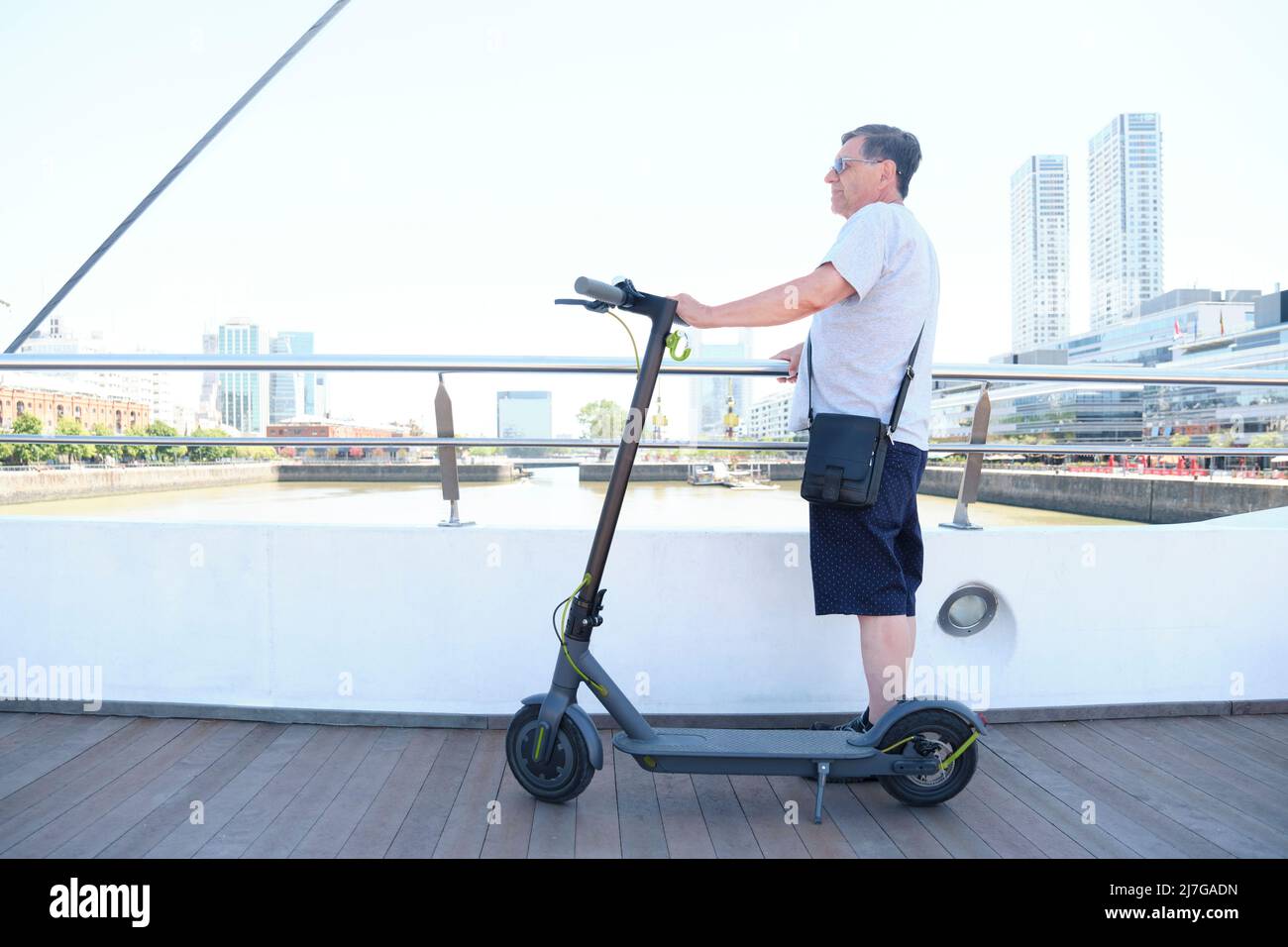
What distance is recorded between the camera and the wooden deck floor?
5.50 ft

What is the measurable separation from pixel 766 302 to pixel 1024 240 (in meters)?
163

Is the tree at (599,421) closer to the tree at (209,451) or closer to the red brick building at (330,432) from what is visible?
the red brick building at (330,432)

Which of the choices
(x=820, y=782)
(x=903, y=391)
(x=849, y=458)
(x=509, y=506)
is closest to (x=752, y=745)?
(x=820, y=782)

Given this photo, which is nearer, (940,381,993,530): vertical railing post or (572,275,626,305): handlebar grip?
(572,275,626,305): handlebar grip

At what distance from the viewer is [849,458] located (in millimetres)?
1741

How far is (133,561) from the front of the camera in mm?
2512

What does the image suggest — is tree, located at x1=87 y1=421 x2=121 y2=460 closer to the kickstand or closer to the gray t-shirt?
the gray t-shirt

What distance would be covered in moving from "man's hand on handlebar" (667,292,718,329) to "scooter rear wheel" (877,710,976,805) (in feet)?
3.27

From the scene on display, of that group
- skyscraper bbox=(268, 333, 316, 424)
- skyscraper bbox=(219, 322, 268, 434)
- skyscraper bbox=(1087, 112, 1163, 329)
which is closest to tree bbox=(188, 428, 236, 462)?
skyscraper bbox=(219, 322, 268, 434)

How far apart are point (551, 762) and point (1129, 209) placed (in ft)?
523

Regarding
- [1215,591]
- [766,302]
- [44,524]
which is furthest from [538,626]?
[1215,591]

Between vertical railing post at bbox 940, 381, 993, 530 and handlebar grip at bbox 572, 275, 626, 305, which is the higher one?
handlebar grip at bbox 572, 275, 626, 305

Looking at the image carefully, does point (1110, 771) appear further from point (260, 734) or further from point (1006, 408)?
point (260, 734)

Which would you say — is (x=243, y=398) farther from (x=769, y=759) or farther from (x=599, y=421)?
(x=769, y=759)
